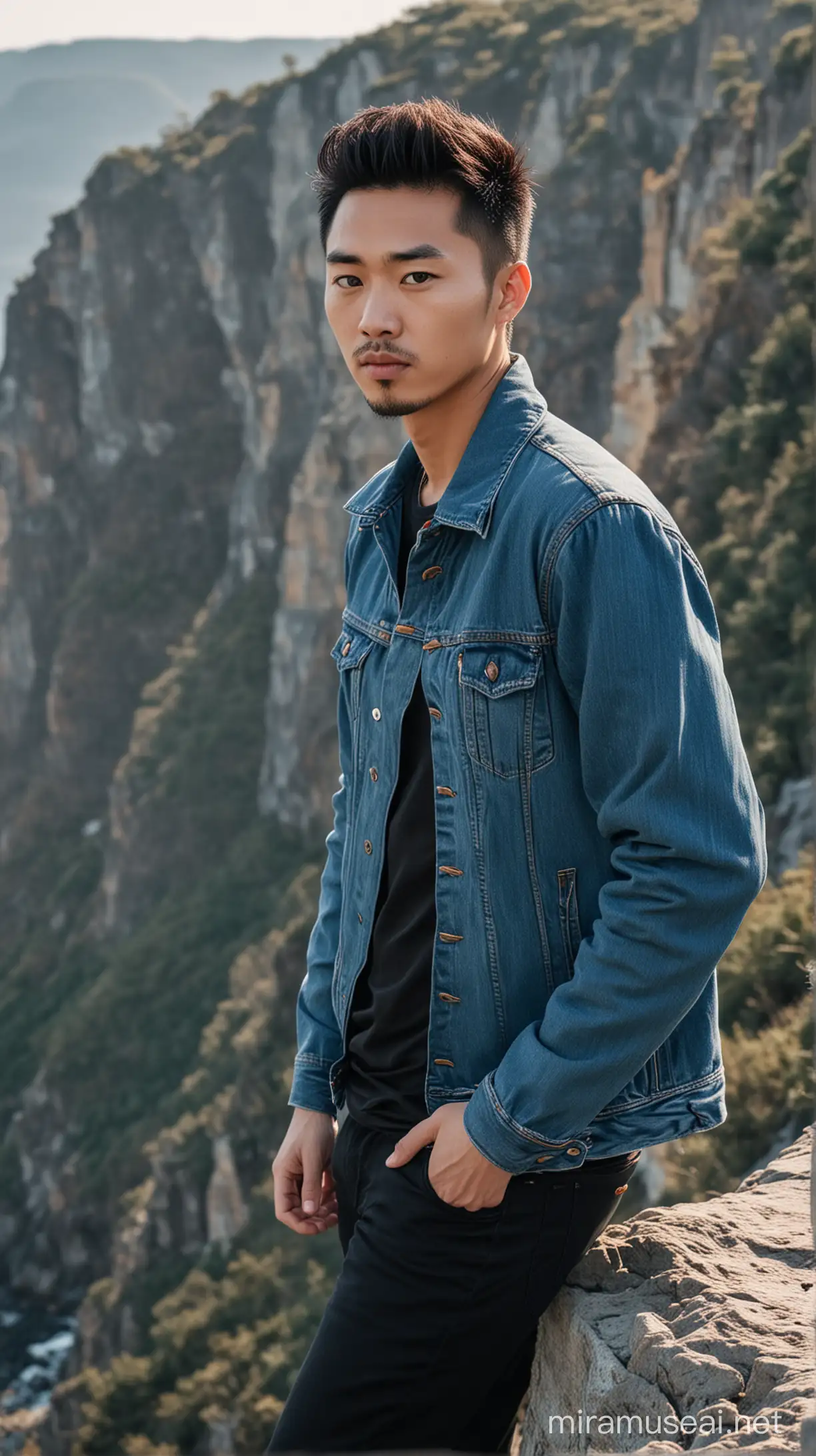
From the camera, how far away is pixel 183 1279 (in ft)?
114

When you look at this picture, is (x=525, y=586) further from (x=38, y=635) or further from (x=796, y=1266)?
(x=38, y=635)

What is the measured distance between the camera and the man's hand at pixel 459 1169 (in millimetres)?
2076

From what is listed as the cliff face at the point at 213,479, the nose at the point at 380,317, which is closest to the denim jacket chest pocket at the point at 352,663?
the nose at the point at 380,317

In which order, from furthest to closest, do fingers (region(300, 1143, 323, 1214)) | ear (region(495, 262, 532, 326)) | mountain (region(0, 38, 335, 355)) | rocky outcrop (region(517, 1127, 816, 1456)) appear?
mountain (region(0, 38, 335, 355)), fingers (region(300, 1143, 323, 1214)), ear (region(495, 262, 532, 326)), rocky outcrop (region(517, 1127, 816, 1456))

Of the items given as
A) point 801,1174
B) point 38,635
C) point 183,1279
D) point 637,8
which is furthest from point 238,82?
point 801,1174

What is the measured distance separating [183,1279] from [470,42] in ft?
127

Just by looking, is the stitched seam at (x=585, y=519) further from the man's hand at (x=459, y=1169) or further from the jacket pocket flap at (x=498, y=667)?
the man's hand at (x=459, y=1169)

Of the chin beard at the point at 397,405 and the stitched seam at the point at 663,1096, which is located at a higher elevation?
the chin beard at the point at 397,405

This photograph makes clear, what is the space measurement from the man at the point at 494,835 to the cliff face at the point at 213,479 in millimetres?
14088

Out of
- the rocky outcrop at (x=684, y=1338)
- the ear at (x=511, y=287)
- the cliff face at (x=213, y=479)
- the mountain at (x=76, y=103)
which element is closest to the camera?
the rocky outcrop at (x=684, y=1338)

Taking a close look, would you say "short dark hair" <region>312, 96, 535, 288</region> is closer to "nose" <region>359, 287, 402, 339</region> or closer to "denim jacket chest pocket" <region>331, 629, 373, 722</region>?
"nose" <region>359, 287, 402, 339</region>

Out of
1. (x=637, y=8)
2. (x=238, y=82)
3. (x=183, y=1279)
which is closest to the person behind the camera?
(x=183, y=1279)

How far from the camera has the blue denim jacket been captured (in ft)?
6.38

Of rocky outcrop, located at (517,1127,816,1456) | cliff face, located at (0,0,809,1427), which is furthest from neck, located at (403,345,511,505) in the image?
cliff face, located at (0,0,809,1427)
